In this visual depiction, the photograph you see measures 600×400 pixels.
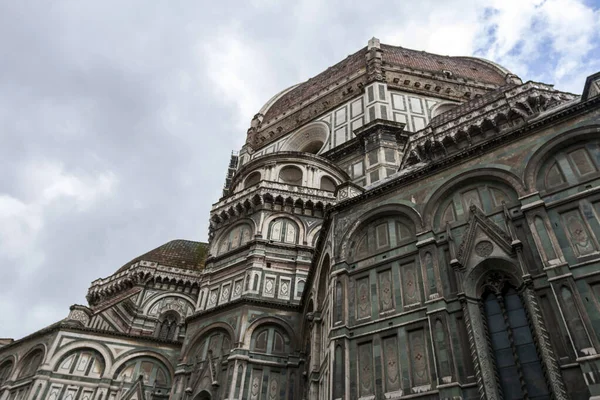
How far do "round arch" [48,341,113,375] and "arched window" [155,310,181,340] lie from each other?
21.4 ft

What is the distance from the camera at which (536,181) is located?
12.7 metres

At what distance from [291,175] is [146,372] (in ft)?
44.2

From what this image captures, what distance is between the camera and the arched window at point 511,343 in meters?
10.2

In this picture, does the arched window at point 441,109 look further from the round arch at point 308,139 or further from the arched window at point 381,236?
the arched window at point 381,236

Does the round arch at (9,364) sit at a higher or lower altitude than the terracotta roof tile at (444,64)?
lower

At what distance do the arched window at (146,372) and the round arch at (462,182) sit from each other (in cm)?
1677

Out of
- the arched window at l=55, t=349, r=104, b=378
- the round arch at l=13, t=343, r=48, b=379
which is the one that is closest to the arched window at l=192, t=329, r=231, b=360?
the arched window at l=55, t=349, r=104, b=378

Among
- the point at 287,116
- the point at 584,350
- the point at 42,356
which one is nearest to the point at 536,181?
the point at 584,350

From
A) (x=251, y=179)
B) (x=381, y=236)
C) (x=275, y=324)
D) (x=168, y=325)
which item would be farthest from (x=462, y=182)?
(x=168, y=325)

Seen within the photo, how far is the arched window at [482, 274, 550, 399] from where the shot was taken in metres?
10.2

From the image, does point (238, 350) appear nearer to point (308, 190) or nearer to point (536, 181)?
point (308, 190)

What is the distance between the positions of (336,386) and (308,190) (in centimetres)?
1449

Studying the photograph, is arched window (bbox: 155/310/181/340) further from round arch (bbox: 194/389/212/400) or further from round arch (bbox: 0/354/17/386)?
round arch (bbox: 194/389/212/400)

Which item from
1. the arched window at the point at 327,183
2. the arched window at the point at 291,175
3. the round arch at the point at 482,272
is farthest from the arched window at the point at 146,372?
the round arch at the point at 482,272
